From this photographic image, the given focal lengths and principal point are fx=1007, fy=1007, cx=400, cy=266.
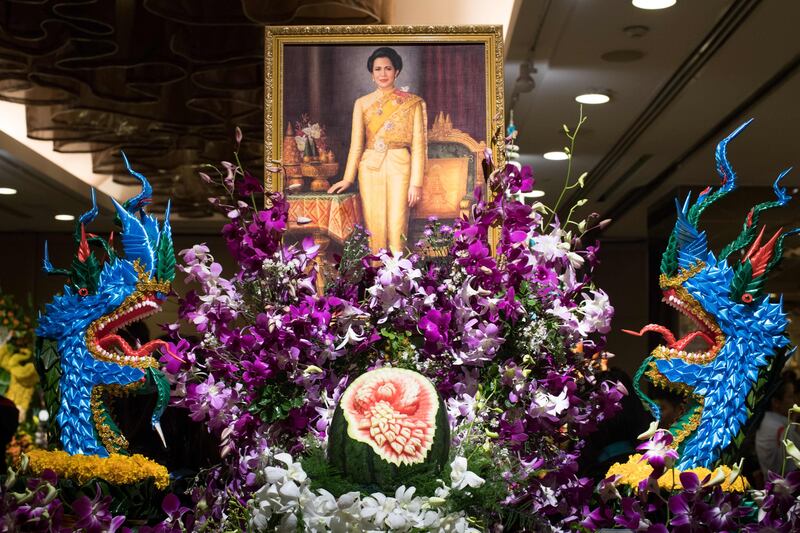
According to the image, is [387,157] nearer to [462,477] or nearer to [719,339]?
[719,339]

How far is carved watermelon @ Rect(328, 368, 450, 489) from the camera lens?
153 centimetres

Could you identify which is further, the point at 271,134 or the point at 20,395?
the point at 20,395

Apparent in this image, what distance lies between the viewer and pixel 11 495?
141 cm

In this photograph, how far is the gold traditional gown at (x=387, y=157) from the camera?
246cm

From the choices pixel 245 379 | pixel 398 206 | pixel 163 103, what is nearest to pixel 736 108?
pixel 163 103

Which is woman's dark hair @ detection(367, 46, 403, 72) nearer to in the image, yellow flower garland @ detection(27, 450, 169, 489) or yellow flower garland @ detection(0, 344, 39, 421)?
yellow flower garland @ detection(27, 450, 169, 489)

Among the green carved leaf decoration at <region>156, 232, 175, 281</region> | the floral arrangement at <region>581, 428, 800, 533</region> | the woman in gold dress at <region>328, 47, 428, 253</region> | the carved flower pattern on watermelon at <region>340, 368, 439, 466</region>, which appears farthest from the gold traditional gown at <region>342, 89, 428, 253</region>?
the floral arrangement at <region>581, 428, 800, 533</region>

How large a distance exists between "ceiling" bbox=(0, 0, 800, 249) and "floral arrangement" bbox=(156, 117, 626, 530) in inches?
70.1

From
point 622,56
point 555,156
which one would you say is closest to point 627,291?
point 555,156

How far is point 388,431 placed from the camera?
5.06ft

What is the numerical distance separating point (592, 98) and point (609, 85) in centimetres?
21

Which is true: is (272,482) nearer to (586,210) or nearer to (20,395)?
(20,395)

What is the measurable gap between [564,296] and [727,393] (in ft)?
1.44

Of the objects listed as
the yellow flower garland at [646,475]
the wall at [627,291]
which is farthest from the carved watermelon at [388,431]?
the wall at [627,291]
